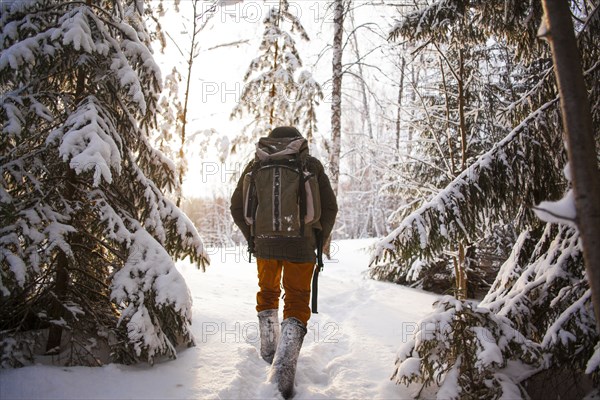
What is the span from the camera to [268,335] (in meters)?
3.39

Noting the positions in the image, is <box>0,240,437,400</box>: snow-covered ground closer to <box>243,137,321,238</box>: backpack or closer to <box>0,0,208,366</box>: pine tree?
<box>0,0,208,366</box>: pine tree

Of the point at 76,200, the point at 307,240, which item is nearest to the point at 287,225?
the point at 307,240

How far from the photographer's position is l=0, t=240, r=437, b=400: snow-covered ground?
2404 millimetres

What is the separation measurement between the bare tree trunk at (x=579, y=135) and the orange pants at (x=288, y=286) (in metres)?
2.20

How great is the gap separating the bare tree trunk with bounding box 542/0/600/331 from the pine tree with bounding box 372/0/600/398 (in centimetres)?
118

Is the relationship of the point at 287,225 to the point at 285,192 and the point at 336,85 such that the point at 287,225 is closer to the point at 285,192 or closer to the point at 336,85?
the point at 285,192

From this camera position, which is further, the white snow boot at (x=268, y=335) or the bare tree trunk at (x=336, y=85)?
the bare tree trunk at (x=336, y=85)

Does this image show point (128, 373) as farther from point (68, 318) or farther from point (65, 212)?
point (65, 212)

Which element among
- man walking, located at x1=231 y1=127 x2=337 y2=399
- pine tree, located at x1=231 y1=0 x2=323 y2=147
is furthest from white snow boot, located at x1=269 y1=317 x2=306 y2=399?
pine tree, located at x1=231 y1=0 x2=323 y2=147

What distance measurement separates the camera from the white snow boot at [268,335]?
338 cm

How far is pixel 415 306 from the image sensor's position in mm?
5945

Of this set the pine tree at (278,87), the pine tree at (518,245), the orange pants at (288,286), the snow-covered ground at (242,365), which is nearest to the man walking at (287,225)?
the orange pants at (288,286)

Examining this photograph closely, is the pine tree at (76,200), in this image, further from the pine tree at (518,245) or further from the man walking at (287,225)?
the pine tree at (518,245)

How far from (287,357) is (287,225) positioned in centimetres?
117
